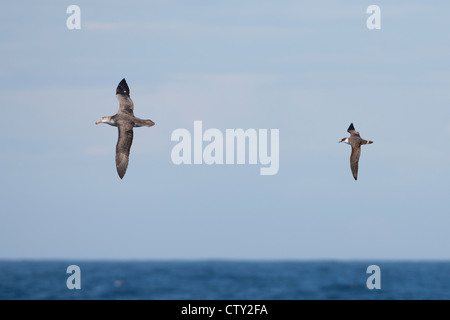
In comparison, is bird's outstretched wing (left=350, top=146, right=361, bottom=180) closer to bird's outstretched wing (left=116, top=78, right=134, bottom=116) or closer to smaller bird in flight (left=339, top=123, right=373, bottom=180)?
smaller bird in flight (left=339, top=123, right=373, bottom=180)

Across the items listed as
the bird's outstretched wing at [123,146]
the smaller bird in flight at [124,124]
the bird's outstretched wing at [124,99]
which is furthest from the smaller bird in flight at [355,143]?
the bird's outstretched wing at [124,99]

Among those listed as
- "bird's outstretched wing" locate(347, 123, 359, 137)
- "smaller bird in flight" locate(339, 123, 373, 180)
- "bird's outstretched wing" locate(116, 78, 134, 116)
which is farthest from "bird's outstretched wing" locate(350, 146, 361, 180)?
"bird's outstretched wing" locate(116, 78, 134, 116)

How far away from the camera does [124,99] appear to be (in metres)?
27.0

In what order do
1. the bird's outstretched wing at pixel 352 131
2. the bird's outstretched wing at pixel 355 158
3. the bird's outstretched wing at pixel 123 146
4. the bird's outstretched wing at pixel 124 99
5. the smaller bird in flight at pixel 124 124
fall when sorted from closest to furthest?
1. the bird's outstretched wing at pixel 355 158
2. the bird's outstretched wing at pixel 123 146
3. the smaller bird in flight at pixel 124 124
4. the bird's outstretched wing at pixel 352 131
5. the bird's outstretched wing at pixel 124 99

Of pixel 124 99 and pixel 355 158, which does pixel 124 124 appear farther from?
pixel 355 158

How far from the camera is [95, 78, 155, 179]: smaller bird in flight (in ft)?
82.1

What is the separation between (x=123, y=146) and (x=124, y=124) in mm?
779

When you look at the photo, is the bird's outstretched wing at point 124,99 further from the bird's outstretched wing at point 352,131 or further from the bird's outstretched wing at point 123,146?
the bird's outstretched wing at point 352,131

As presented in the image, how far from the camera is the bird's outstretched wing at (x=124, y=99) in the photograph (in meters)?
26.6

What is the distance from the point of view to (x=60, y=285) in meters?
86.5

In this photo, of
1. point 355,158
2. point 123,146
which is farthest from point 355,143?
point 123,146
